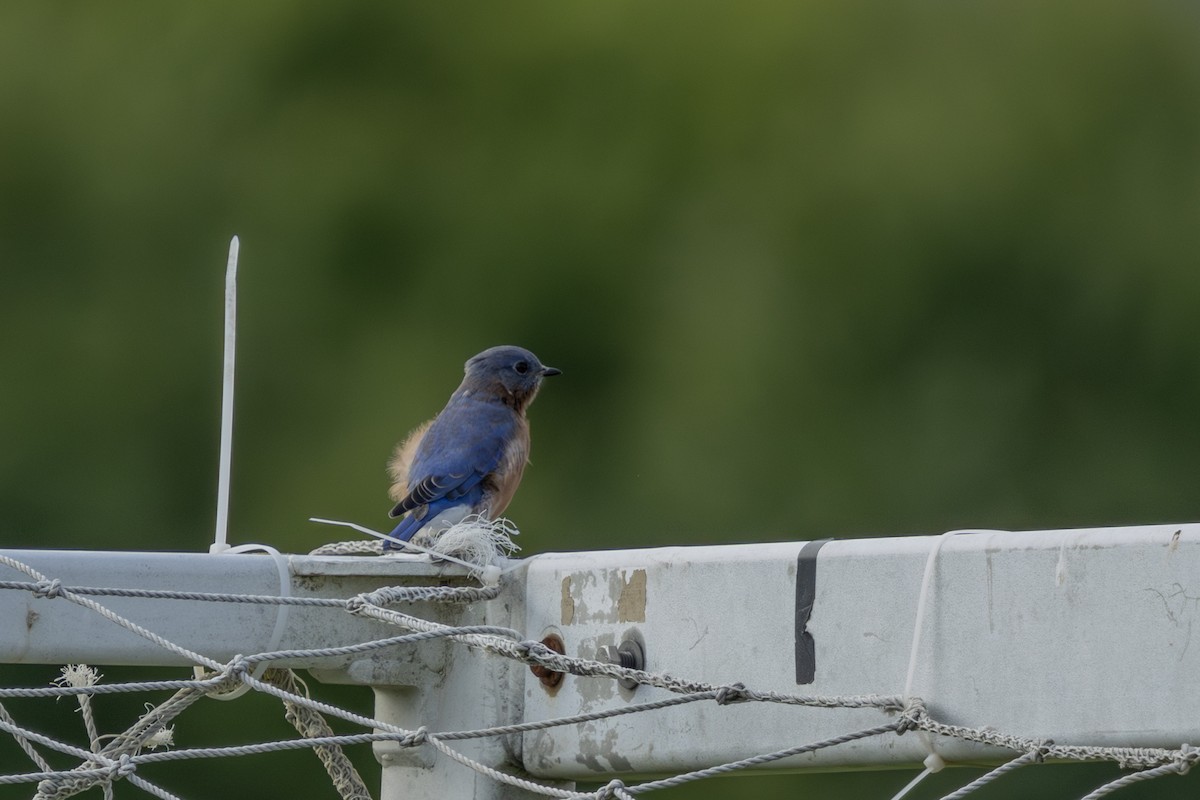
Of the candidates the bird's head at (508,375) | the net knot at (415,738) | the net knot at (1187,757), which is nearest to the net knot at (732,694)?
the net knot at (415,738)

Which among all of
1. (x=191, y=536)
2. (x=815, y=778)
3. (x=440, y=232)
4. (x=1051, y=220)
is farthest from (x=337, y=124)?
(x=815, y=778)

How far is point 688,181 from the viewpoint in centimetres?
1477

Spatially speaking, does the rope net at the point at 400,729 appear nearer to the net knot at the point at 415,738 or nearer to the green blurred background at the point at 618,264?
the net knot at the point at 415,738

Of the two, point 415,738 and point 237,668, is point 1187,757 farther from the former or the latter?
point 237,668

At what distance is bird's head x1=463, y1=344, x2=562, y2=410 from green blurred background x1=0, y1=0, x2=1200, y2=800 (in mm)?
5503

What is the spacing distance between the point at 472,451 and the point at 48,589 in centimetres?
320

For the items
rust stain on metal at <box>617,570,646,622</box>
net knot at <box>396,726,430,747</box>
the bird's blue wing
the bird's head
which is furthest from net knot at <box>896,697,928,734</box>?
the bird's head

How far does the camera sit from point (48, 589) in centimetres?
251

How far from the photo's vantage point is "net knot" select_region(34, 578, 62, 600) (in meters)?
2.51

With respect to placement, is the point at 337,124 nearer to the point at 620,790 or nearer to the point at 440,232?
the point at 440,232

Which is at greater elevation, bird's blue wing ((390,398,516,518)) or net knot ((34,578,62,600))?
bird's blue wing ((390,398,516,518))

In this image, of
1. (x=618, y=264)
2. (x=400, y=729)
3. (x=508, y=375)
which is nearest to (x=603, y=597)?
(x=400, y=729)

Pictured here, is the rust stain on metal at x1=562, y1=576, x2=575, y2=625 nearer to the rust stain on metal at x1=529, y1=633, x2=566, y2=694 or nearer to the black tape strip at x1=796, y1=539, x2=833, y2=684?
the rust stain on metal at x1=529, y1=633, x2=566, y2=694

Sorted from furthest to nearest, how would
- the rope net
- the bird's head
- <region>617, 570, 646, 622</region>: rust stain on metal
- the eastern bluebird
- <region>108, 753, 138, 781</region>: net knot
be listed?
1. the bird's head
2. the eastern bluebird
3. <region>617, 570, 646, 622</region>: rust stain on metal
4. <region>108, 753, 138, 781</region>: net knot
5. the rope net
